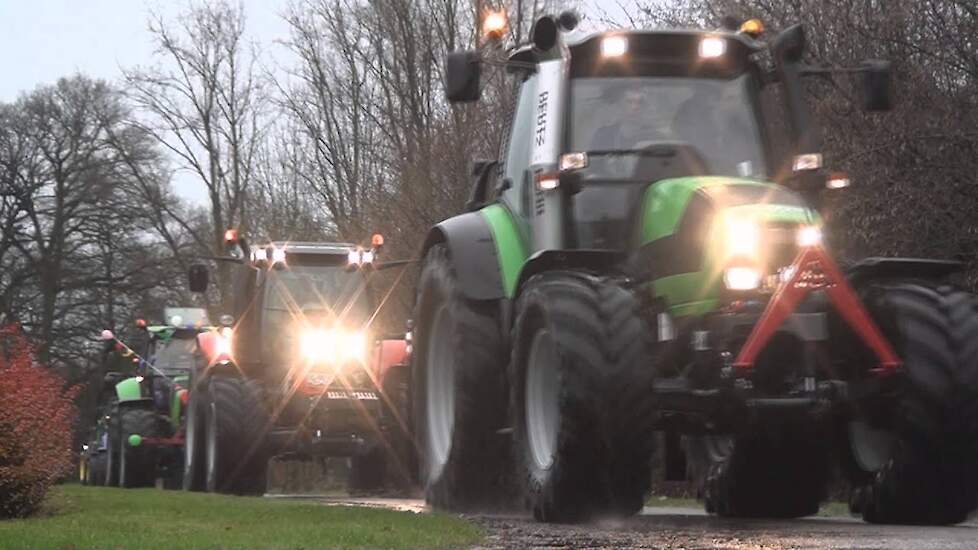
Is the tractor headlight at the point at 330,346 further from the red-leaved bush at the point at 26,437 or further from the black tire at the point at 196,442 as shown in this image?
the red-leaved bush at the point at 26,437

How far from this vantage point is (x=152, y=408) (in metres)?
24.6

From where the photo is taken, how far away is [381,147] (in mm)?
36438

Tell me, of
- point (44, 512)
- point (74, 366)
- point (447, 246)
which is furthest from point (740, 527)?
point (74, 366)

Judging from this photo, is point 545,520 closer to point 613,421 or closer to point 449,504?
point 613,421

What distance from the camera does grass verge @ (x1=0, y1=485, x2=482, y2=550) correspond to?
8883 mm

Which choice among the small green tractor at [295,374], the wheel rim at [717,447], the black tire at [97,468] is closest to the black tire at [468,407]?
the wheel rim at [717,447]

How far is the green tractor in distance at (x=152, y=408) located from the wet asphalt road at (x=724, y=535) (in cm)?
1214

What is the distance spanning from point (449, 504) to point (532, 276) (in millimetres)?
2178

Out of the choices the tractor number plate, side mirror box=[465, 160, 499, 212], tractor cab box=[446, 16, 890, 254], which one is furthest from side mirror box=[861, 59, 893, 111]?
the tractor number plate

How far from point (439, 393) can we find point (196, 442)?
315 inches

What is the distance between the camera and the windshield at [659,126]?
10539 millimetres

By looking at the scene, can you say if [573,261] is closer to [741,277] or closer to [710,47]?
[741,277]

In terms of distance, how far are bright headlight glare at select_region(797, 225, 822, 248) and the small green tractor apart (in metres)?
8.43

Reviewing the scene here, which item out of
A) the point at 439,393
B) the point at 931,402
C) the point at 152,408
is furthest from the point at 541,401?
the point at 152,408
